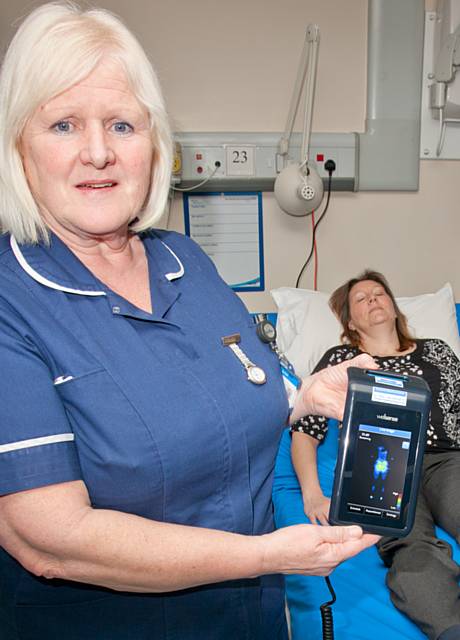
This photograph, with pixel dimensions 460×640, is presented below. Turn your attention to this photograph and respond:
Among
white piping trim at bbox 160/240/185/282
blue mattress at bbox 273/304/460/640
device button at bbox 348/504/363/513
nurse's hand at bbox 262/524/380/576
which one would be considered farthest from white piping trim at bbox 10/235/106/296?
blue mattress at bbox 273/304/460/640

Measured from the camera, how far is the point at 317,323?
222 cm

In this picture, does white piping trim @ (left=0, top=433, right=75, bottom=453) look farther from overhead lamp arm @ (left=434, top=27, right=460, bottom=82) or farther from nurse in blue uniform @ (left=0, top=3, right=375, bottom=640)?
overhead lamp arm @ (left=434, top=27, right=460, bottom=82)

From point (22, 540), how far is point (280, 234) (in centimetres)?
189

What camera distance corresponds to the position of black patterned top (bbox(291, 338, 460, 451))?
67.2 inches

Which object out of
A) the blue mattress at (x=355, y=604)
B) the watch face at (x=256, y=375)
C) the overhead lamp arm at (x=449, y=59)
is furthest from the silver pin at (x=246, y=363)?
the overhead lamp arm at (x=449, y=59)

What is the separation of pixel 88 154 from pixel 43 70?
122 mm

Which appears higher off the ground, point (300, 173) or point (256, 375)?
point (300, 173)

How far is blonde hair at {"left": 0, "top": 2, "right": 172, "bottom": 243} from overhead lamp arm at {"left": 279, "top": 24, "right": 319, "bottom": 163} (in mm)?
1287

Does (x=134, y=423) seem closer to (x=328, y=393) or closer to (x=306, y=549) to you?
(x=306, y=549)

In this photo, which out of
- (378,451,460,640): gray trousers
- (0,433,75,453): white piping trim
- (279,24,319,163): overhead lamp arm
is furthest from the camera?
(279,24,319,163): overhead lamp arm

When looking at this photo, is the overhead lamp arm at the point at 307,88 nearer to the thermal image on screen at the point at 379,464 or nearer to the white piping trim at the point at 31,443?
the thermal image on screen at the point at 379,464

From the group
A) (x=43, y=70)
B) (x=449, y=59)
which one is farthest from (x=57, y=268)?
(x=449, y=59)

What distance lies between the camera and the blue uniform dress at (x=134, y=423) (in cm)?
65

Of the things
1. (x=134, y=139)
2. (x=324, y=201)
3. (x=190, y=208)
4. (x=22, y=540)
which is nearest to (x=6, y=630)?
(x=22, y=540)
